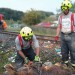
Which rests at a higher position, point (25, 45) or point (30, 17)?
point (25, 45)

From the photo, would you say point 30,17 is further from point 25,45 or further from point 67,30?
point 25,45

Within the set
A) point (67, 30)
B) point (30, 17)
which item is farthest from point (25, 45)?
point (30, 17)

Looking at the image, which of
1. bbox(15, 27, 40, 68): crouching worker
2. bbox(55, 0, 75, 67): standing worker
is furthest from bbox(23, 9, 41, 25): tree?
bbox(15, 27, 40, 68): crouching worker

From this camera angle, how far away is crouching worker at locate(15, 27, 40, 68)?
8.05 m

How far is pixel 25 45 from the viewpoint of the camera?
8.41m

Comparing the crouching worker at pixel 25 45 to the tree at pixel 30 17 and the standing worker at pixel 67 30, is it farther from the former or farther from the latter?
the tree at pixel 30 17

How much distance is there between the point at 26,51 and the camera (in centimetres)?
872

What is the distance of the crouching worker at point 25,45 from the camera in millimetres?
8055

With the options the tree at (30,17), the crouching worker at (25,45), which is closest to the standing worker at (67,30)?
the crouching worker at (25,45)

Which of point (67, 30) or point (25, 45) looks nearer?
point (25, 45)

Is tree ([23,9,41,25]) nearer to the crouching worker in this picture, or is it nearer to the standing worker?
the standing worker

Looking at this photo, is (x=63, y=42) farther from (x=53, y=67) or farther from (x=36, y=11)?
(x=36, y=11)

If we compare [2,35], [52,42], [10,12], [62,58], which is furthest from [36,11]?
[62,58]

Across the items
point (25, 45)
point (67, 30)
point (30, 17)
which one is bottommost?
point (30, 17)
